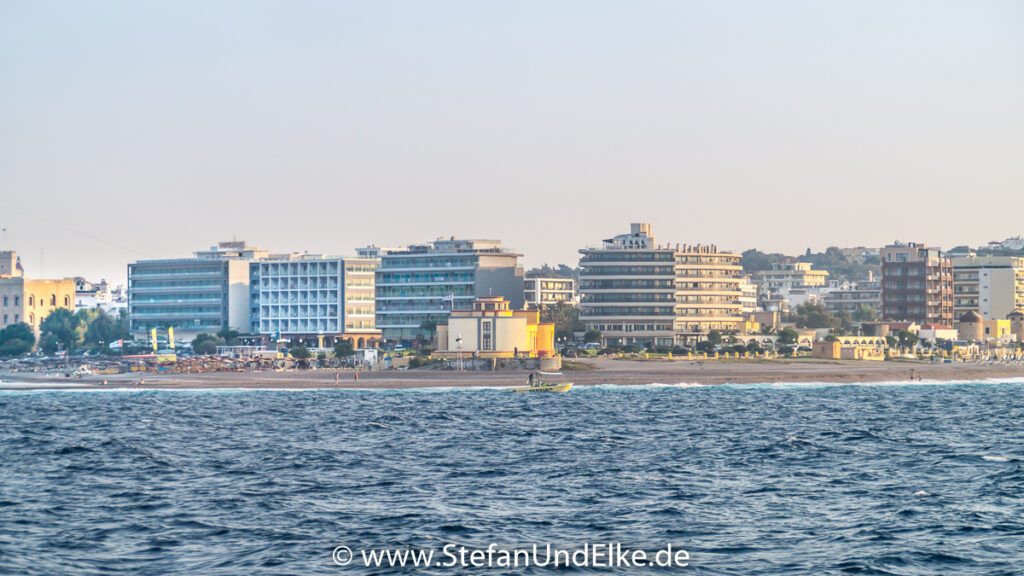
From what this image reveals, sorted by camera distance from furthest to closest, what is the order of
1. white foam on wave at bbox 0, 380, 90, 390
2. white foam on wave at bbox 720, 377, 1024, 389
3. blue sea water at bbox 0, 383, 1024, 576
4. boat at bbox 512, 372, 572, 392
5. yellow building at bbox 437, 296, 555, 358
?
yellow building at bbox 437, 296, 555, 358 → white foam on wave at bbox 720, 377, 1024, 389 → white foam on wave at bbox 0, 380, 90, 390 → boat at bbox 512, 372, 572, 392 → blue sea water at bbox 0, 383, 1024, 576

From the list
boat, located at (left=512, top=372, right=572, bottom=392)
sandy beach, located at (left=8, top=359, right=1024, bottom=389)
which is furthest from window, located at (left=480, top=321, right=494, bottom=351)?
boat, located at (left=512, top=372, right=572, bottom=392)

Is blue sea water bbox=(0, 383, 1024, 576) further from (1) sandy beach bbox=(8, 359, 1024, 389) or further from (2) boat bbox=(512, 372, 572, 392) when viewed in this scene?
(1) sandy beach bbox=(8, 359, 1024, 389)

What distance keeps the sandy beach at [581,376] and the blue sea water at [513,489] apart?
50582mm

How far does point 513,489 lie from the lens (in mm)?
56719

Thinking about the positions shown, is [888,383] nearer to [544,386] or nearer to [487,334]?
[544,386]

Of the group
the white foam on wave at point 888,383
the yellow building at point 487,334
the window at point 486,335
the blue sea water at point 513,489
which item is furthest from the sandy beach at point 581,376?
the blue sea water at point 513,489

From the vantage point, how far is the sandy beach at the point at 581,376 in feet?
531

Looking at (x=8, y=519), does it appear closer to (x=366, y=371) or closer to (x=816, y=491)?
(x=816, y=491)

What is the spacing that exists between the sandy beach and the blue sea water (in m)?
50.6

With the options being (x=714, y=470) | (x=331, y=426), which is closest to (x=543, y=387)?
(x=331, y=426)

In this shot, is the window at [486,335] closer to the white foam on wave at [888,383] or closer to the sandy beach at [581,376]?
the sandy beach at [581,376]

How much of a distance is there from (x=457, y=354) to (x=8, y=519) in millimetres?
130795

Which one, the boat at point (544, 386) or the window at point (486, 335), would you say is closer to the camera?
the boat at point (544, 386)

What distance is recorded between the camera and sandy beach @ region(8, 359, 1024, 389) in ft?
531
